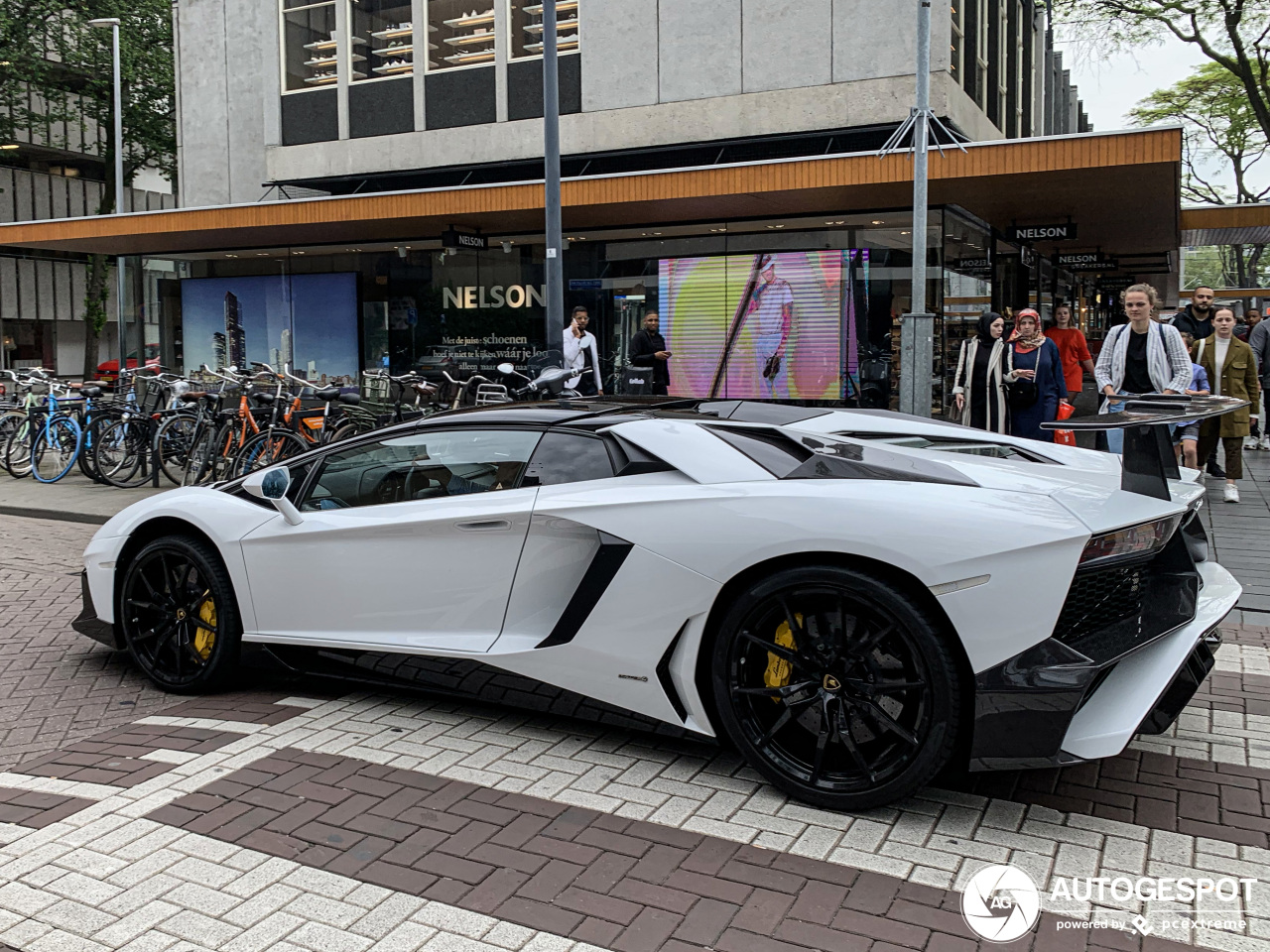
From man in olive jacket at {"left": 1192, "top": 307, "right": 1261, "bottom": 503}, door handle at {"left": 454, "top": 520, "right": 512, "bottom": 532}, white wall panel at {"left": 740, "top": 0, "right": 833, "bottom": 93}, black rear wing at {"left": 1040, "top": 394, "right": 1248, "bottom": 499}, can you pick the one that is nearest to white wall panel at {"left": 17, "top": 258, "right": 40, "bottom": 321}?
white wall panel at {"left": 740, "top": 0, "right": 833, "bottom": 93}

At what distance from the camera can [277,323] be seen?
66.7ft

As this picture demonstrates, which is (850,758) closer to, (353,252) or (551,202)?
(551,202)

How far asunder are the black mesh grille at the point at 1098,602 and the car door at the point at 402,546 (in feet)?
6.07

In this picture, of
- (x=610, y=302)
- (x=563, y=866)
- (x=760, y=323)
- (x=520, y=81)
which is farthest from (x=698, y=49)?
(x=563, y=866)

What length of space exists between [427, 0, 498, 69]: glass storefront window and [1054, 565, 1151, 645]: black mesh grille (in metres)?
19.6

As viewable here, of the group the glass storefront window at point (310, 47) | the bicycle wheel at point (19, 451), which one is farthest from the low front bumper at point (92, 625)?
the glass storefront window at point (310, 47)

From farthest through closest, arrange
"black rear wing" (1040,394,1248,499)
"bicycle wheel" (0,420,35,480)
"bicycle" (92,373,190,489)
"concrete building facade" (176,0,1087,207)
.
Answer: "concrete building facade" (176,0,1087,207)
"bicycle wheel" (0,420,35,480)
"bicycle" (92,373,190,489)
"black rear wing" (1040,394,1248,499)

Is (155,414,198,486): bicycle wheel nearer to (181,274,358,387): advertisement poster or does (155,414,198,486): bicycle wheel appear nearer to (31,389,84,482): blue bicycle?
(31,389,84,482): blue bicycle

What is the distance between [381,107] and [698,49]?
6.60 meters

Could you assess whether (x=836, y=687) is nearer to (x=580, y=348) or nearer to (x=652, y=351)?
(x=580, y=348)

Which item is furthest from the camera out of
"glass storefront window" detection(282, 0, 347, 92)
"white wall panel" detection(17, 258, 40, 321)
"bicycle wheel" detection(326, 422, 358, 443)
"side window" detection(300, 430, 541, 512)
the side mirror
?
"white wall panel" detection(17, 258, 40, 321)

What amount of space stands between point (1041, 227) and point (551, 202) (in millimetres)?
9312

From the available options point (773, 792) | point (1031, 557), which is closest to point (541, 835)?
point (773, 792)

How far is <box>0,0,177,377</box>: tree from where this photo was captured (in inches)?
1361
